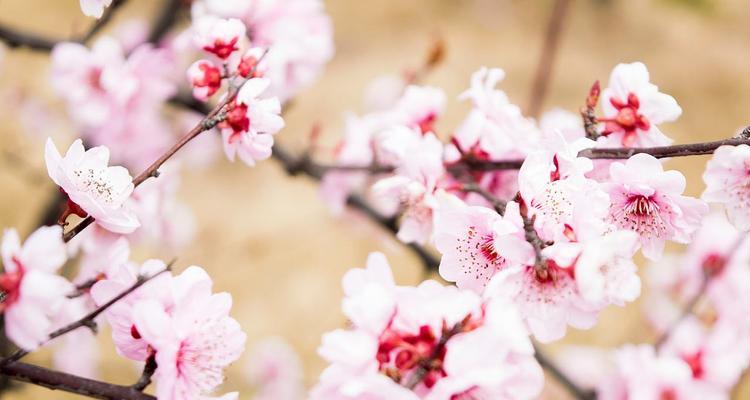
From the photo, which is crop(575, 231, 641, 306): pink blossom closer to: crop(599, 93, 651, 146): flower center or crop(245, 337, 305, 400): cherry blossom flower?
crop(599, 93, 651, 146): flower center

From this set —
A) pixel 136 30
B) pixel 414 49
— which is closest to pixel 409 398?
pixel 136 30

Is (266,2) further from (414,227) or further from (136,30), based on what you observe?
(136,30)

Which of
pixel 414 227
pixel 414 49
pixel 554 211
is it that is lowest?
pixel 414 49

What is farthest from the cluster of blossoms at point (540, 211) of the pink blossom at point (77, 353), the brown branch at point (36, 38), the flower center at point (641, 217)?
the pink blossom at point (77, 353)

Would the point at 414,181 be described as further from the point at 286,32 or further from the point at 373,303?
the point at 286,32

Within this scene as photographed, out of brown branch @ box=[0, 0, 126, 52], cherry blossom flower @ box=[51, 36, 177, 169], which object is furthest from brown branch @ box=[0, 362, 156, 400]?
cherry blossom flower @ box=[51, 36, 177, 169]

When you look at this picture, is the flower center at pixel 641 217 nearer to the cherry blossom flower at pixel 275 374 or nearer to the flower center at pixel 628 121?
the flower center at pixel 628 121
